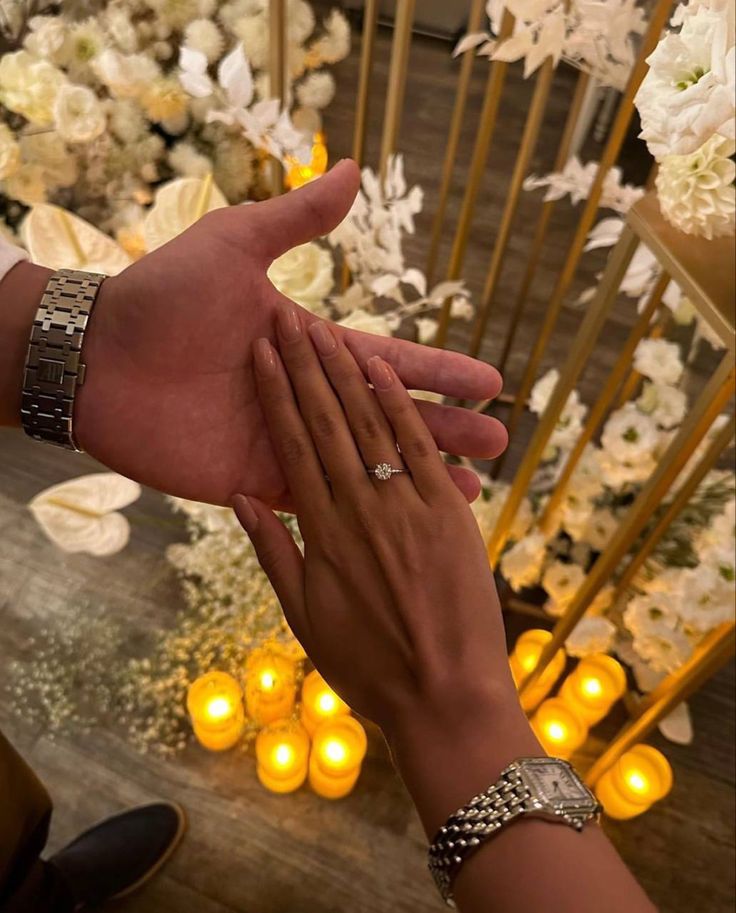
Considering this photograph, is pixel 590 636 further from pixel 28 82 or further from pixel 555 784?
pixel 28 82

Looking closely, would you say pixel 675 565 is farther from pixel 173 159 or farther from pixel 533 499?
pixel 173 159

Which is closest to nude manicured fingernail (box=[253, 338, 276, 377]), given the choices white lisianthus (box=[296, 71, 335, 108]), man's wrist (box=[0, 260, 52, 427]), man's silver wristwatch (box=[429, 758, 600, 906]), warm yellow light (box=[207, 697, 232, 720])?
man's wrist (box=[0, 260, 52, 427])

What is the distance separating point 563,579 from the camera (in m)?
1.29

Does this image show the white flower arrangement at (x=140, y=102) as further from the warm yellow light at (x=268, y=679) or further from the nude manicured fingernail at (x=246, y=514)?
the warm yellow light at (x=268, y=679)

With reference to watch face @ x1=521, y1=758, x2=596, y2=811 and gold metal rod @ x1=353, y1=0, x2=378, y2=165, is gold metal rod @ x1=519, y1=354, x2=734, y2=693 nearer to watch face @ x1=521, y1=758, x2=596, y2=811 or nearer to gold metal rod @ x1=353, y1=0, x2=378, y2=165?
watch face @ x1=521, y1=758, x2=596, y2=811

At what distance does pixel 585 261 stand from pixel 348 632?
1.90 m

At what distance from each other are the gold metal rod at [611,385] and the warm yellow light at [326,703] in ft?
1.58

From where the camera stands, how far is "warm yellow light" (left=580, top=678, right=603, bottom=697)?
127 cm

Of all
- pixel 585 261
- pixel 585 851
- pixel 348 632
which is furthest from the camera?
pixel 585 261

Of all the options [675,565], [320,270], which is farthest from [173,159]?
[675,565]

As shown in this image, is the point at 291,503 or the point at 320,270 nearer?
the point at 291,503

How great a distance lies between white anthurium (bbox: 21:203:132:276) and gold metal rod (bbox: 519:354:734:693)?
0.74m

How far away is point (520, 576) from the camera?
1267 millimetres

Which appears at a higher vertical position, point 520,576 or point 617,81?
point 617,81
